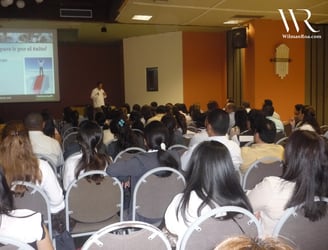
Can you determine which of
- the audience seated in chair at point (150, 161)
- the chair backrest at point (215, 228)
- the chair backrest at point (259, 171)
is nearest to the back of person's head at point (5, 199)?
the chair backrest at point (215, 228)

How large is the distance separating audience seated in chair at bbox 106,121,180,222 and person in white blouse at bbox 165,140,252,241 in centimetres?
87

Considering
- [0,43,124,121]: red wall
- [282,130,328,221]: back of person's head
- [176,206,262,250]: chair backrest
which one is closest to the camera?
[176,206,262,250]: chair backrest

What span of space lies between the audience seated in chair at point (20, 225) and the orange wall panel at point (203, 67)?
376 inches

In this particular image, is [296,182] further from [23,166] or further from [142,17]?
[142,17]

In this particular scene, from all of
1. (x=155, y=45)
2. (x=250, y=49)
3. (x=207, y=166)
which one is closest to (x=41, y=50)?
(x=155, y=45)

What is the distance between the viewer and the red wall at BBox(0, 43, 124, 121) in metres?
14.3

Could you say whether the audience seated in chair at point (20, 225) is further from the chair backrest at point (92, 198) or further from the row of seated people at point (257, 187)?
A: the chair backrest at point (92, 198)

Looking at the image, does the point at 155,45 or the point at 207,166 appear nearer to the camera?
the point at 207,166

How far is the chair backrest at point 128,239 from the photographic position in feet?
4.76

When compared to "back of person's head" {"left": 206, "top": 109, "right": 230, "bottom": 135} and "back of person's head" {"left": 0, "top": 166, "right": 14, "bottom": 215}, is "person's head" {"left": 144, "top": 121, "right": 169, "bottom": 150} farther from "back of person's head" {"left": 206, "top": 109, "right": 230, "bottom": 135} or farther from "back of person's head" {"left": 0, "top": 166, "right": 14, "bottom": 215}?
"back of person's head" {"left": 0, "top": 166, "right": 14, "bottom": 215}

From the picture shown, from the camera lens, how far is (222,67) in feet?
36.9

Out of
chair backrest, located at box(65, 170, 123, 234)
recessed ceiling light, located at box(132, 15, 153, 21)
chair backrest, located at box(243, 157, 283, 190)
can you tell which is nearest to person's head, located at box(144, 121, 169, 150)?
chair backrest, located at box(65, 170, 123, 234)

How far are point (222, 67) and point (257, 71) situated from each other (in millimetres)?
2340

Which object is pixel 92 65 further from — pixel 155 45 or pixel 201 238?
pixel 201 238
